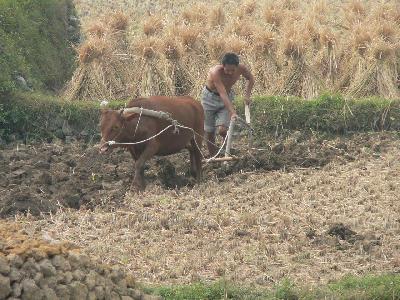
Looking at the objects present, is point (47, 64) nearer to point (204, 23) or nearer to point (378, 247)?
point (204, 23)

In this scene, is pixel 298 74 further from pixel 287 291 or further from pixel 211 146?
pixel 287 291

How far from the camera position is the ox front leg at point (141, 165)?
11.7m

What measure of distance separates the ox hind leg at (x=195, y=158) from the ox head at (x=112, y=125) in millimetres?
1202

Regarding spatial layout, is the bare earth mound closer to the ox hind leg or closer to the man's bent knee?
the ox hind leg

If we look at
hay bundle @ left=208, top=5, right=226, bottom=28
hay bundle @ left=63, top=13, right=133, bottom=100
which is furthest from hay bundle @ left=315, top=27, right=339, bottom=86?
hay bundle @ left=63, top=13, right=133, bottom=100

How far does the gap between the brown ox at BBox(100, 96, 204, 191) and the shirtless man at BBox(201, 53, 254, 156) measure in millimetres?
272

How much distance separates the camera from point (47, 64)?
56.5ft

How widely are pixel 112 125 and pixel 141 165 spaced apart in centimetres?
61

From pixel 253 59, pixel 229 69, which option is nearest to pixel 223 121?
pixel 229 69

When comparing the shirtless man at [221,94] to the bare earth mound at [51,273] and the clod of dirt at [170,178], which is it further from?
the bare earth mound at [51,273]

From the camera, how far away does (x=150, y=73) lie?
1678 centimetres

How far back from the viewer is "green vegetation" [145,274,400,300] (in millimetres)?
7723

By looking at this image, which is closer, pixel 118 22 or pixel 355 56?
pixel 355 56

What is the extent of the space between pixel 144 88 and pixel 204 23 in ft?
10.2
